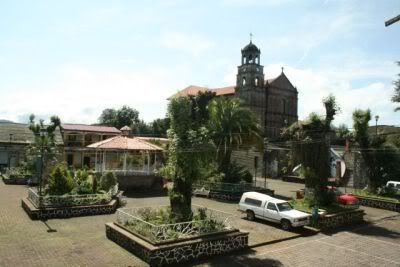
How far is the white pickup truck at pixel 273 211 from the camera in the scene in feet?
64.3

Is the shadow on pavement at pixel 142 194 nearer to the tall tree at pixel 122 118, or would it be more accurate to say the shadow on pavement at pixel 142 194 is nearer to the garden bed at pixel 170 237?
the garden bed at pixel 170 237

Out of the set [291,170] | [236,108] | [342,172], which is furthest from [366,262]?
[291,170]

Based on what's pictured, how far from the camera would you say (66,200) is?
20781mm

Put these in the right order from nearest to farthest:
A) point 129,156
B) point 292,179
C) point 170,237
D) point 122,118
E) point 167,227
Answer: point 170,237, point 167,227, point 129,156, point 292,179, point 122,118

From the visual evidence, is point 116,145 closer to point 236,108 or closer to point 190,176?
point 236,108

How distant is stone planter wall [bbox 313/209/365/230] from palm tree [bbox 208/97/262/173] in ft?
34.7

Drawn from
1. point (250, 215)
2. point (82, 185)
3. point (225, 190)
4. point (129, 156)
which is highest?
point (129, 156)

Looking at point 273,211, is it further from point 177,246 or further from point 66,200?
point 66,200

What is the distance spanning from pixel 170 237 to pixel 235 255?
2.98 metres

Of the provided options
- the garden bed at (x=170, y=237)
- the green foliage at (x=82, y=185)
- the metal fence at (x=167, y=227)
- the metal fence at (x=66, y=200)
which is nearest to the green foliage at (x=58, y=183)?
the green foliage at (x=82, y=185)

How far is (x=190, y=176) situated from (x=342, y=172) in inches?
1066

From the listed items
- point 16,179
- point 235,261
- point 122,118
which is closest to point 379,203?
point 235,261

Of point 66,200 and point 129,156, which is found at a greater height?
point 129,156

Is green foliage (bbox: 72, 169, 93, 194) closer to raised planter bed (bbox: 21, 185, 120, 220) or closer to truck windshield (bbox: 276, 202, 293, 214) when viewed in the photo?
raised planter bed (bbox: 21, 185, 120, 220)
